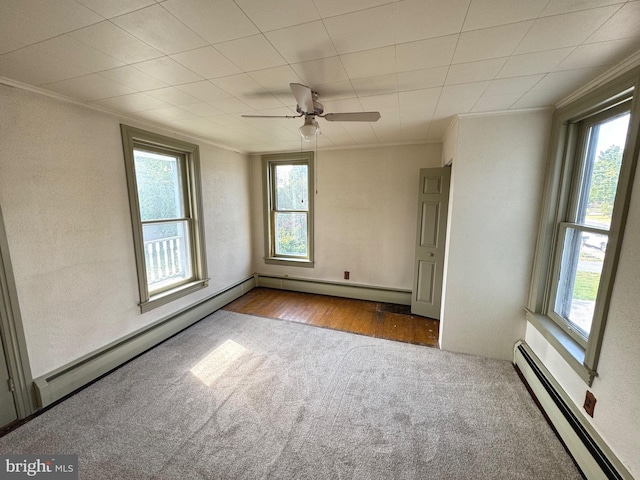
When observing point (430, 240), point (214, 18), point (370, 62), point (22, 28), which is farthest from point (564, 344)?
point (22, 28)

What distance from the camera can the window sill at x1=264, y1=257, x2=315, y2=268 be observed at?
4.25 meters

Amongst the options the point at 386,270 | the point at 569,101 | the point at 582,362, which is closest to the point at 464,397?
the point at 582,362

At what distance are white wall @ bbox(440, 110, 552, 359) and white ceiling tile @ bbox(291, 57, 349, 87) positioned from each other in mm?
1357

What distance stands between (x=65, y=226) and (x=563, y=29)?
3.32 m

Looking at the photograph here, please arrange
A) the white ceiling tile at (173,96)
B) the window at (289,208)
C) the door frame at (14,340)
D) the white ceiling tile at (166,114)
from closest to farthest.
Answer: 1. the door frame at (14,340)
2. the white ceiling tile at (173,96)
3. the white ceiling tile at (166,114)
4. the window at (289,208)

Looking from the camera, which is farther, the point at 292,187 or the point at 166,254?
the point at 292,187

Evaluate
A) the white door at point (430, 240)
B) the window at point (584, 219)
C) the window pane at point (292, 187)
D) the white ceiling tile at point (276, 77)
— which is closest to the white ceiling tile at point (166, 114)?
the white ceiling tile at point (276, 77)

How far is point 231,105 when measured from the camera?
209cm

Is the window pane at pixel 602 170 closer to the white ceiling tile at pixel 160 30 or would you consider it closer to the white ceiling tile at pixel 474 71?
the white ceiling tile at pixel 474 71

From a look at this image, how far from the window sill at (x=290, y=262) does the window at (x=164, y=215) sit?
128 centimetres

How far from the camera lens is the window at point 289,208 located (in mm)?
4121

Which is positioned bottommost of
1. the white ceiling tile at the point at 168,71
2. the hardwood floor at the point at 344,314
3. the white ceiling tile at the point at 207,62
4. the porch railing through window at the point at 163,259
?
the hardwood floor at the point at 344,314

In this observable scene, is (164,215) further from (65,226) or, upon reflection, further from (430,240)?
(430,240)

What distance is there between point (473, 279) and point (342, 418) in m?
1.72
